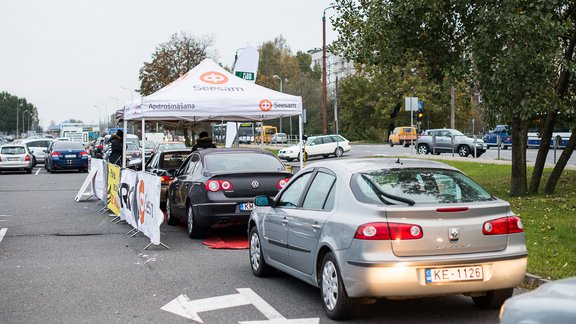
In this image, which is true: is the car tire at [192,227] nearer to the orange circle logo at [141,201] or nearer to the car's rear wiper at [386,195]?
the orange circle logo at [141,201]

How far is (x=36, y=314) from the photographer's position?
7.06 meters

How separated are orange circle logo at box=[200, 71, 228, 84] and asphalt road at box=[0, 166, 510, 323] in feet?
13.4

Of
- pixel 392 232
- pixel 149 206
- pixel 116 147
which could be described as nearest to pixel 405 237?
pixel 392 232

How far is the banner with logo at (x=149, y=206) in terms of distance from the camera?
36.0ft

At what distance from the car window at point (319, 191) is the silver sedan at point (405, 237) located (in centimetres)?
2

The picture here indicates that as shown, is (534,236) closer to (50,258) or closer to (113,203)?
(50,258)

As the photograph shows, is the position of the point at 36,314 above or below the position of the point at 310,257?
below

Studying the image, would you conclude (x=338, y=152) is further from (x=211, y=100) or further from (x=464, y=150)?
(x=211, y=100)

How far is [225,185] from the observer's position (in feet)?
39.0

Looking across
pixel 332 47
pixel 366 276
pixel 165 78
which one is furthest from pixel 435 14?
pixel 165 78

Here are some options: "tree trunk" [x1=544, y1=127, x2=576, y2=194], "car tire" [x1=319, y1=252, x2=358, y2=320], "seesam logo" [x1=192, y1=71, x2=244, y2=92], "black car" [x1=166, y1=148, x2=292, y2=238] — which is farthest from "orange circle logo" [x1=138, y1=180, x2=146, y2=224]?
"tree trunk" [x1=544, y1=127, x2=576, y2=194]

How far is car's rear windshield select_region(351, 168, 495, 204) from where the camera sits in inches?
261

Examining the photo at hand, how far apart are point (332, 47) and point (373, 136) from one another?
5970 cm

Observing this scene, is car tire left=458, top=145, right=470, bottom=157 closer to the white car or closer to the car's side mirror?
the white car
